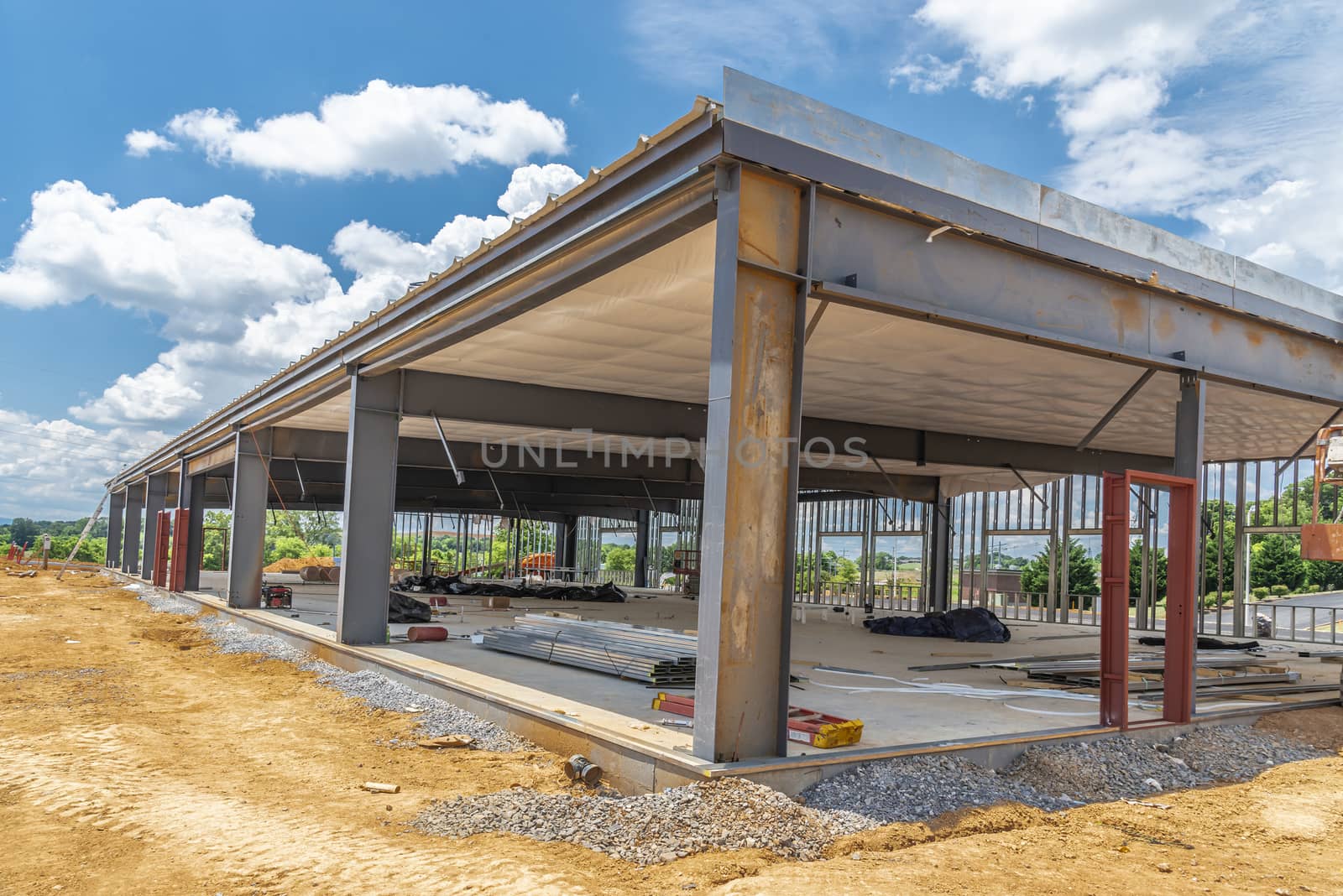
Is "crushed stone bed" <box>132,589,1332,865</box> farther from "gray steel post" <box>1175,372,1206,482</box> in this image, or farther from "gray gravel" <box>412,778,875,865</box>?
"gray steel post" <box>1175,372,1206,482</box>

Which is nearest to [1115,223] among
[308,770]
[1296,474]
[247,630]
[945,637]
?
[308,770]

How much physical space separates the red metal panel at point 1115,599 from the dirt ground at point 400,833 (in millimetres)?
1146

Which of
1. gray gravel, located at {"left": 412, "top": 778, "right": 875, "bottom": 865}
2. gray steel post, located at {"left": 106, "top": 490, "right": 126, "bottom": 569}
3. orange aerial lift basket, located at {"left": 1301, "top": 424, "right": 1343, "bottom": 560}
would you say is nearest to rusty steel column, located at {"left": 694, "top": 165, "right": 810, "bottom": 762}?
gray gravel, located at {"left": 412, "top": 778, "right": 875, "bottom": 865}

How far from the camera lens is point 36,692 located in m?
12.3

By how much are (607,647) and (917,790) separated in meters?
6.27

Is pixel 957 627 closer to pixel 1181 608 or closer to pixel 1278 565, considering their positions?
pixel 1181 608

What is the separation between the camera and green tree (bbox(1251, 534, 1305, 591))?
136ft

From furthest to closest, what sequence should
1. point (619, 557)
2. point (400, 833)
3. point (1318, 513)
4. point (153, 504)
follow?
point (619, 557) → point (153, 504) → point (1318, 513) → point (400, 833)

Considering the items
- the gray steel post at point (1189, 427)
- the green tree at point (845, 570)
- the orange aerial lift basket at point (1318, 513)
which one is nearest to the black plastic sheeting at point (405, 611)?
the gray steel post at point (1189, 427)

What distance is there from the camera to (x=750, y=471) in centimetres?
726

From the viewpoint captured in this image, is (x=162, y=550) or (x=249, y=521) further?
(x=162, y=550)

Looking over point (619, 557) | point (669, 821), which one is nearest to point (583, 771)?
point (669, 821)

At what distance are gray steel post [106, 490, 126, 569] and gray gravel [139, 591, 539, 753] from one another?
34159mm

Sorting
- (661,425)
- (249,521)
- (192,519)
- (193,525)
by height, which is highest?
(661,425)
